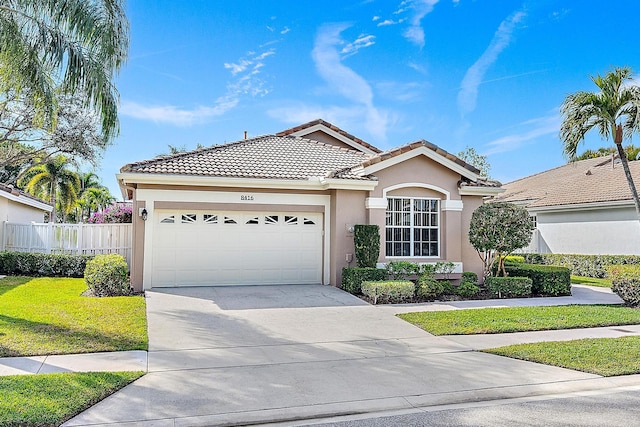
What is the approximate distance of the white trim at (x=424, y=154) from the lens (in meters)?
14.3

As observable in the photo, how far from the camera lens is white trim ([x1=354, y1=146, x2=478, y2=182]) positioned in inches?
564

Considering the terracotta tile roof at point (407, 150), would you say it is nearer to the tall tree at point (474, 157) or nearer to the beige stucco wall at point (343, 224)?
the beige stucco wall at point (343, 224)

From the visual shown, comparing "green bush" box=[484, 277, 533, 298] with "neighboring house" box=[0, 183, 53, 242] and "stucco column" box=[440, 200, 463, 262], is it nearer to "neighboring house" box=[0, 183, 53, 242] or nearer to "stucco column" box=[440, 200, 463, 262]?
"stucco column" box=[440, 200, 463, 262]

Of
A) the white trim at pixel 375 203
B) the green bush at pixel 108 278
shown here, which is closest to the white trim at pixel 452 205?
the white trim at pixel 375 203

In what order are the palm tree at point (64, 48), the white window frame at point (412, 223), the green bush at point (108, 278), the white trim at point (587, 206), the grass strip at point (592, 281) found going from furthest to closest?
1. the white trim at point (587, 206)
2. the grass strip at point (592, 281)
3. the white window frame at point (412, 223)
4. the green bush at point (108, 278)
5. the palm tree at point (64, 48)

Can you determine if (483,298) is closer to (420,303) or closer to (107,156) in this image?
(420,303)

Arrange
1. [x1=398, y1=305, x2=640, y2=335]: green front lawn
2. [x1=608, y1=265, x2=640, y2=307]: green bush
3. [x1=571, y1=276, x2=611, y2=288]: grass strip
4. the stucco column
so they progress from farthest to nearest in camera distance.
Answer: [x1=571, y1=276, x2=611, y2=288]: grass strip < the stucco column < [x1=608, y1=265, x2=640, y2=307]: green bush < [x1=398, y1=305, x2=640, y2=335]: green front lawn

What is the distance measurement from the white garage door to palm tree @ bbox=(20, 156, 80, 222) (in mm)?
24676

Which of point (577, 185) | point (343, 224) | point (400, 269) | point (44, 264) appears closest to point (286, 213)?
point (343, 224)

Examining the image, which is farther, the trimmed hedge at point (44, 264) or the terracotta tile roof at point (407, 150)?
the trimmed hedge at point (44, 264)

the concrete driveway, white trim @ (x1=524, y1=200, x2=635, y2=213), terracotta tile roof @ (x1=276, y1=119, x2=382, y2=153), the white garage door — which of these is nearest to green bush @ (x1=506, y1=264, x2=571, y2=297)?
the concrete driveway

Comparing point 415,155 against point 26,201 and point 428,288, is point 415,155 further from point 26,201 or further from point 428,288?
point 26,201

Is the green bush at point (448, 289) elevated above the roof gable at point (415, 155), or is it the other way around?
the roof gable at point (415, 155)

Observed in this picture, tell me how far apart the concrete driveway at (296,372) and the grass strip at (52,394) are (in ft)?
0.55
